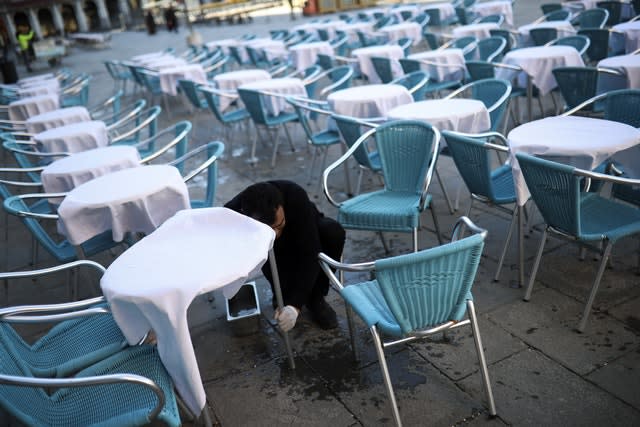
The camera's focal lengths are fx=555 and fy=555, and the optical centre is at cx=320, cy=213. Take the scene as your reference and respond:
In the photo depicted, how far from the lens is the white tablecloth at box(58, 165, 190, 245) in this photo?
10.7 feet

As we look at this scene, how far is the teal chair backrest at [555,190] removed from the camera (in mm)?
2635

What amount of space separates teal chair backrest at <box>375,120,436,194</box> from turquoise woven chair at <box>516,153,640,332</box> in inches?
34.8

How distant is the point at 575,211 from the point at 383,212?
1.09 metres

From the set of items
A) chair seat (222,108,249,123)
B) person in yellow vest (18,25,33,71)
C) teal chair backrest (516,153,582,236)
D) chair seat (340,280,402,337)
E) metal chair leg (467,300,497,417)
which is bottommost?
metal chair leg (467,300,497,417)

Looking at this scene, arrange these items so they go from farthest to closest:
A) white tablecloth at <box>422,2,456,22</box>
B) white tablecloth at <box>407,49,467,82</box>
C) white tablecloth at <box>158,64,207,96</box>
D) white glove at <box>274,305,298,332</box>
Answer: white tablecloth at <box>422,2,456,22</box>, white tablecloth at <box>158,64,207,96</box>, white tablecloth at <box>407,49,467,82</box>, white glove at <box>274,305,298,332</box>

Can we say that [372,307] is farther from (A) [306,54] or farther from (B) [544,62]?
(A) [306,54]

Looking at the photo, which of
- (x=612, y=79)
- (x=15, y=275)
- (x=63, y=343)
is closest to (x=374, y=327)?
(x=63, y=343)

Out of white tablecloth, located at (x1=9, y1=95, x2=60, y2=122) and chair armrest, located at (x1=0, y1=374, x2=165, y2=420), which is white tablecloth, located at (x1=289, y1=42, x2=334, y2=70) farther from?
chair armrest, located at (x1=0, y1=374, x2=165, y2=420)

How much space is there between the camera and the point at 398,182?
3812 mm

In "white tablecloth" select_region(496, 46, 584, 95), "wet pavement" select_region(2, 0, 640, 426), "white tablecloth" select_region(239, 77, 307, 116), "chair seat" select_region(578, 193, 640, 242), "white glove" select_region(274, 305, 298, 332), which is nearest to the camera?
"wet pavement" select_region(2, 0, 640, 426)

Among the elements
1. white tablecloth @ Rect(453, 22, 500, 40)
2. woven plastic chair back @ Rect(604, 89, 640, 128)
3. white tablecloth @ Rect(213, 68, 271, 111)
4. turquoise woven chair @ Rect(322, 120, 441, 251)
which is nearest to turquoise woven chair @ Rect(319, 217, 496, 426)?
turquoise woven chair @ Rect(322, 120, 441, 251)

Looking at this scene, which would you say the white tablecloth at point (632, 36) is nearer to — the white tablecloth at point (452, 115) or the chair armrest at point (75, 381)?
the white tablecloth at point (452, 115)

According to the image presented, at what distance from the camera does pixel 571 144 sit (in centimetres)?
312

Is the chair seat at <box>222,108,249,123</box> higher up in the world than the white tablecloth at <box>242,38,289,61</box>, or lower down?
lower down
